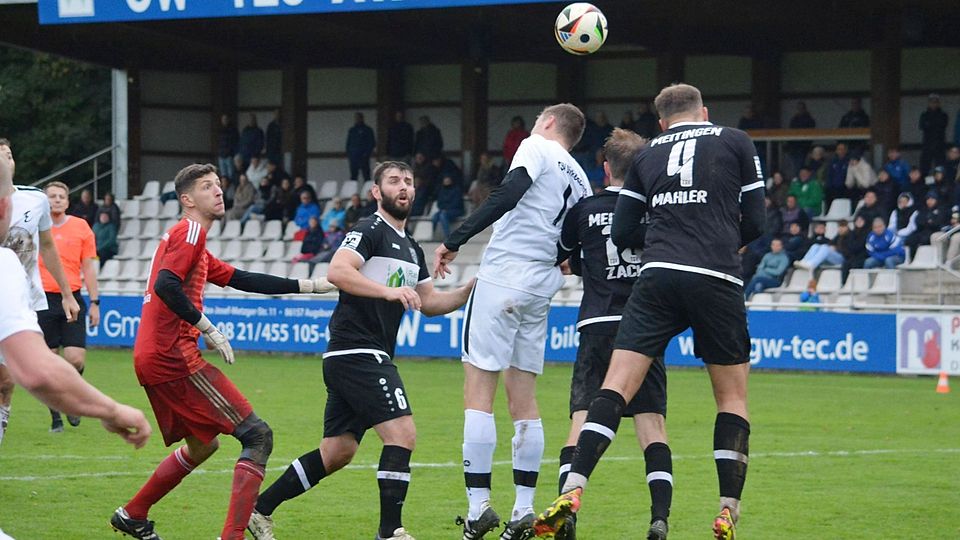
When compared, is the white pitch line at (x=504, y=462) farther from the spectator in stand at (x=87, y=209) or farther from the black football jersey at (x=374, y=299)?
the spectator in stand at (x=87, y=209)

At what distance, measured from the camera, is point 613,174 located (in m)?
8.08

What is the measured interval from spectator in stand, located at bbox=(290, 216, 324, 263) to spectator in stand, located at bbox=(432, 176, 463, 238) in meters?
2.31

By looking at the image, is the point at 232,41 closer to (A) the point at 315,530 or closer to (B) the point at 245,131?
(B) the point at 245,131

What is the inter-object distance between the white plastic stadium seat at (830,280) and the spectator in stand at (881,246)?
49 cm

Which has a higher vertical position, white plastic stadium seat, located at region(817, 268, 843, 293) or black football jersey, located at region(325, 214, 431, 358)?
black football jersey, located at region(325, 214, 431, 358)

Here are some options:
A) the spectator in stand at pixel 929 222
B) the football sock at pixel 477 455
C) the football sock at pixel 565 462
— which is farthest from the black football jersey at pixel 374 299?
the spectator in stand at pixel 929 222

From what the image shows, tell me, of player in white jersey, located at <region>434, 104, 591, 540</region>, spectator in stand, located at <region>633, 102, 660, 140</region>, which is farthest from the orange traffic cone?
player in white jersey, located at <region>434, 104, 591, 540</region>

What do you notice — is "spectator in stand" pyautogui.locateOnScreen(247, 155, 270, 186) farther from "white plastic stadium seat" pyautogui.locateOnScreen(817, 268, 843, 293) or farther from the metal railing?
"white plastic stadium seat" pyautogui.locateOnScreen(817, 268, 843, 293)

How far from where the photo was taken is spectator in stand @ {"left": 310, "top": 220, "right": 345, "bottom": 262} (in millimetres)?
27594

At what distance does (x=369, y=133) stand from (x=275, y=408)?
687 inches

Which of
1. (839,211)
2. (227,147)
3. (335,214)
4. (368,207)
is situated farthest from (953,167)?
(227,147)

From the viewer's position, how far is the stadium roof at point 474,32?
2722 centimetres

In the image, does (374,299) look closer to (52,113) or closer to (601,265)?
(601,265)

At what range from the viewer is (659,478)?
24.7 feet
